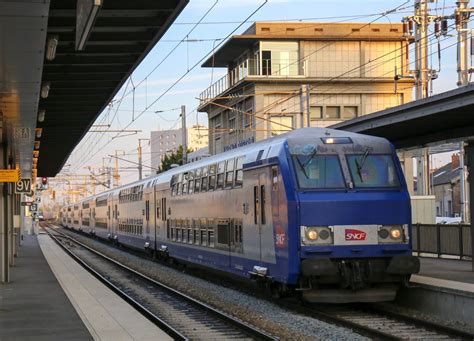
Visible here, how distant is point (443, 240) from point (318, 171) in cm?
842

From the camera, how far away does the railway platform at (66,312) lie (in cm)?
1045

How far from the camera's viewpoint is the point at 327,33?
5134cm

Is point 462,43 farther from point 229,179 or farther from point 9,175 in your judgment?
point 9,175

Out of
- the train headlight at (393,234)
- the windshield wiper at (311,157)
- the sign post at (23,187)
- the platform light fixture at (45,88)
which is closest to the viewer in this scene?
the train headlight at (393,234)

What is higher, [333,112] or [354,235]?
[333,112]

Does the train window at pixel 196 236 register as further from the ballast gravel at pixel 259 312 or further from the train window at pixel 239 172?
the train window at pixel 239 172

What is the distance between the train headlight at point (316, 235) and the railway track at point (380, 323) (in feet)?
4.03

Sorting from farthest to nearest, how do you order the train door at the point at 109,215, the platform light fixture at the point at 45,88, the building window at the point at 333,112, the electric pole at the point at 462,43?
the building window at the point at 333,112 < the train door at the point at 109,215 < the electric pole at the point at 462,43 < the platform light fixture at the point at 45,88

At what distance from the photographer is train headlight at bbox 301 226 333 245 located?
12492 mm

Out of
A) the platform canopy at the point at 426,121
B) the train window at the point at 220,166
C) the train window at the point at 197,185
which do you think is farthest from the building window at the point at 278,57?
the train window at the point at 220,166

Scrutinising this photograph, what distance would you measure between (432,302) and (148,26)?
261 inches

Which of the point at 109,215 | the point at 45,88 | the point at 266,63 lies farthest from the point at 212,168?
the point at 266,63

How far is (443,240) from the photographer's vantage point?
799 inches

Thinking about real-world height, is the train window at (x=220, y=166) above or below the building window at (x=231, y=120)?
below
